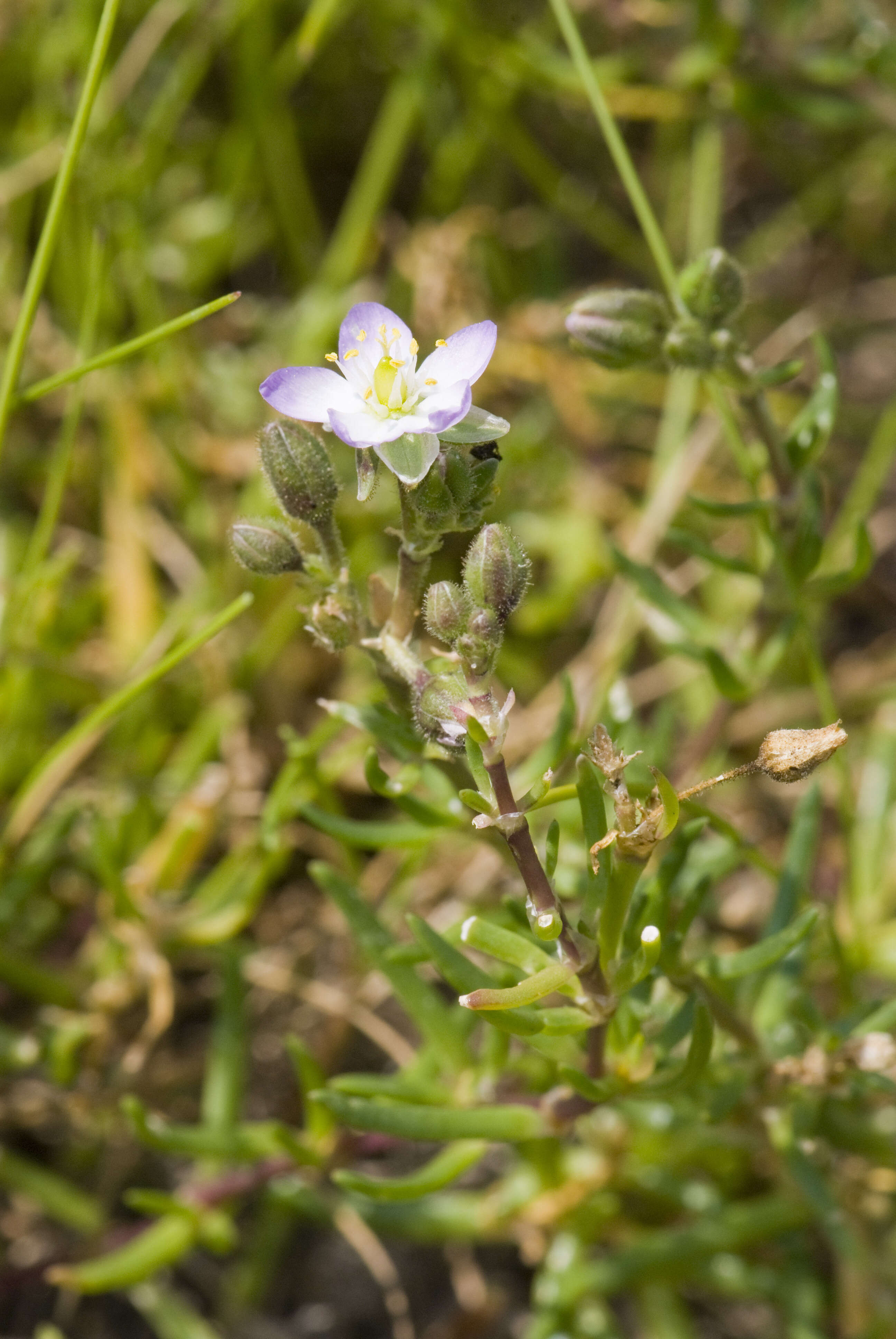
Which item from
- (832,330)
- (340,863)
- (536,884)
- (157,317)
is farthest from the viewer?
(832,330)

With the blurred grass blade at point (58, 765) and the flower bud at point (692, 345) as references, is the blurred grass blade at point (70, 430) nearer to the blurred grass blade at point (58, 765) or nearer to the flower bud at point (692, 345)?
the blurred grass blade at point (58, 765)

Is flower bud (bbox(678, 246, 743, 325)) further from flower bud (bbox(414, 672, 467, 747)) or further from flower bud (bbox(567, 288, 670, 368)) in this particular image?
flower bud (bbox(414, 672, 467, 747))

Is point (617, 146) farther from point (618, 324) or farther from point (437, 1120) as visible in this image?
point (437, 1120)

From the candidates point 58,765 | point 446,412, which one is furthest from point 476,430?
point 58,765

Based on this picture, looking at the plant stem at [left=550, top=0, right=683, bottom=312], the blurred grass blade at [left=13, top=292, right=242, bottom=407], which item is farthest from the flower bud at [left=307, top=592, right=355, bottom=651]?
the plant stem at [left=550, top=0, right=683, bottom=312]

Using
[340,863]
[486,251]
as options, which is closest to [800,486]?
[340,863]

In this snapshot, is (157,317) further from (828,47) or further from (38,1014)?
(828,47)
